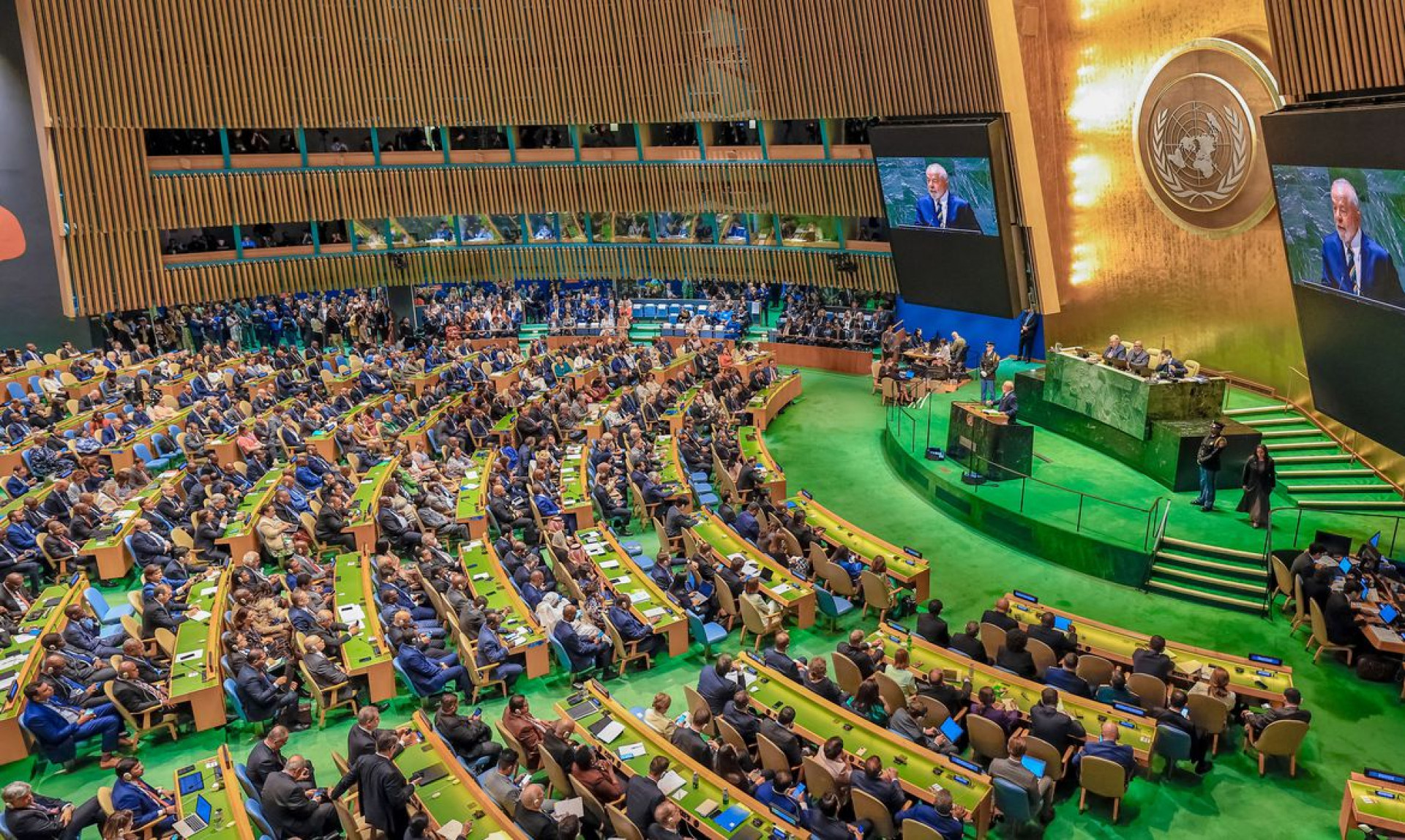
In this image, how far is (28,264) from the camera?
23.0 metres

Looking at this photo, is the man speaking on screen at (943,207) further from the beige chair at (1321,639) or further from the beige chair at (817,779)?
the beige chair at (817,779)

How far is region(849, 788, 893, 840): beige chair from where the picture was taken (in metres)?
7.34

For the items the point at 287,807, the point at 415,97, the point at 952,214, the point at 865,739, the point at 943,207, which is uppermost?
the point at 415,97

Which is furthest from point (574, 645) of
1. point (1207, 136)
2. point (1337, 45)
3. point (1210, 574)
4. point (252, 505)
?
point (1207, 136)

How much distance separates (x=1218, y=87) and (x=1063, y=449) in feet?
19.7

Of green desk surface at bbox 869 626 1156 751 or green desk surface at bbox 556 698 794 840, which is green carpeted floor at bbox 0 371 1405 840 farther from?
green desk surface at bbox 556 698 794 840

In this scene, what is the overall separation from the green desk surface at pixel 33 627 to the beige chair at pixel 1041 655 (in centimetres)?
948

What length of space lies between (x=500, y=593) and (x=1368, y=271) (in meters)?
9.97

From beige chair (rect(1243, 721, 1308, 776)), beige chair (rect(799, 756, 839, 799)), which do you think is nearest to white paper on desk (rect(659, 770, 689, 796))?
beige chair (rect(799, 756, 839, 799))

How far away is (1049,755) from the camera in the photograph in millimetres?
8117

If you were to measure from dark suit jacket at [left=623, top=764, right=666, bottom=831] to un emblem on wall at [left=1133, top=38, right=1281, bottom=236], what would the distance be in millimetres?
13199

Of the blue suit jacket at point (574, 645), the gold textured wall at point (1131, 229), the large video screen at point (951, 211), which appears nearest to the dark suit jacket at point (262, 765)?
the blue suit jacket at point (574, 645)

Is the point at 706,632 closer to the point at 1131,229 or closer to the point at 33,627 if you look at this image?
the point at 33,627

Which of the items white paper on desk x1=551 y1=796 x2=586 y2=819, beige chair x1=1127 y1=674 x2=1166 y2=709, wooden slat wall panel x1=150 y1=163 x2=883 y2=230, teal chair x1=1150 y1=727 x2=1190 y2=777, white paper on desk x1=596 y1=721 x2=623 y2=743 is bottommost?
teal chair x1=1150 y1=727 x2=1190 y2=777
